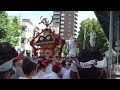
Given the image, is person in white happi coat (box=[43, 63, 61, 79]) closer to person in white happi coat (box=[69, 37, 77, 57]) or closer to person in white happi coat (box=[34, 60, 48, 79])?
person in white happi coat (box=[34, 60, 48, 79])

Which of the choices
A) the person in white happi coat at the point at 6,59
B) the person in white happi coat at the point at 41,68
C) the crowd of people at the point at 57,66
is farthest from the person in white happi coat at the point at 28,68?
the person in white happi coat at the point at 6,59

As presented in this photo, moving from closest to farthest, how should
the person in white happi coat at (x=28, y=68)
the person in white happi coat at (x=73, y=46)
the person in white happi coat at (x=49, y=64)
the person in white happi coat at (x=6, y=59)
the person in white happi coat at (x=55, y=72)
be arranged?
the person in white happi coat at (x=28, y=68) → the person in white happi coat at (x=55, y=72) → the person in white happi coat at (x=6, y=59) → the person in white happi coat at (x=49, y=64) → the person in white happi coat at (x=73, y=46)

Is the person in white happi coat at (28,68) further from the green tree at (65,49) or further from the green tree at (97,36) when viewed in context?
the green tree at (97,36)

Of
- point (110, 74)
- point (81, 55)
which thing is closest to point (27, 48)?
point (81, 55)

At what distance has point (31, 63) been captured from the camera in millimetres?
3744

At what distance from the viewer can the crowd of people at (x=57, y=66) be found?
4008 mm

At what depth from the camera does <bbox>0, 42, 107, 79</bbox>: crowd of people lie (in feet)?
13.1

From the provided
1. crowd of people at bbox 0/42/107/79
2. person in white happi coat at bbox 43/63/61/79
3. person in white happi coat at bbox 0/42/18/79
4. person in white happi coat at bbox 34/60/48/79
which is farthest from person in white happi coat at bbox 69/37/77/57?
person in white happi coat at bbox 0/42/18/79

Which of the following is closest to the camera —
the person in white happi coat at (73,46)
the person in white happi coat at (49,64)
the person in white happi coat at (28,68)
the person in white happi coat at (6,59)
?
the person in white happi coat at (28,68)

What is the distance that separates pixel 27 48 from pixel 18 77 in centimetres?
34

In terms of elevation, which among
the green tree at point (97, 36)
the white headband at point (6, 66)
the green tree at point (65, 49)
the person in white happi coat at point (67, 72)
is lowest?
the person in white happi coat at point (67, 72)

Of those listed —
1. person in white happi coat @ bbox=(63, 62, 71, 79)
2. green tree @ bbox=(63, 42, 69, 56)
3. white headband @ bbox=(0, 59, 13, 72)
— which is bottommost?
person in white happi coat @ bbox=(63, 62, 71, 79)

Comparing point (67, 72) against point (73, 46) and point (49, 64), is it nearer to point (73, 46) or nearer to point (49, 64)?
point (49, 64)
